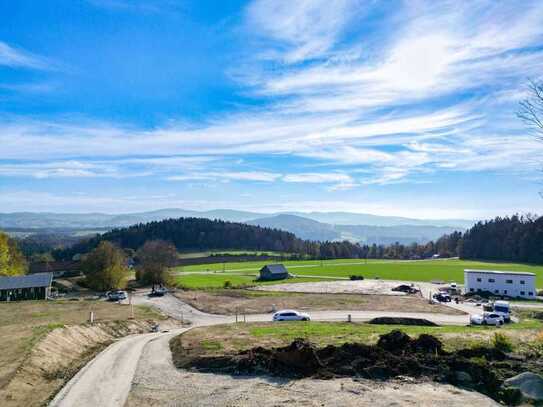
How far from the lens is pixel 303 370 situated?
71.3ft

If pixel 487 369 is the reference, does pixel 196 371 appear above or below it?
below

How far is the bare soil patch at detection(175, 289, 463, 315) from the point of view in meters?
55.8

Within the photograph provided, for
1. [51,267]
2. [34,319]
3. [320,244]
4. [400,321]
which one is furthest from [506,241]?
[34,319]

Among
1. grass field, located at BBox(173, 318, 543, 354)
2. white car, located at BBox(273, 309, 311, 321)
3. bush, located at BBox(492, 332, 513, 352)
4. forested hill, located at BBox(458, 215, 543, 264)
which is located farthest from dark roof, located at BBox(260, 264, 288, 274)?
forested hill, located at BBox(458, 215, 543, 264)

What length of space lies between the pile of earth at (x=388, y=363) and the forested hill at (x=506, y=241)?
133m

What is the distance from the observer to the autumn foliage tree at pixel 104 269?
264 feet

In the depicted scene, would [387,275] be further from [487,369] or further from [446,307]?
[487,369]

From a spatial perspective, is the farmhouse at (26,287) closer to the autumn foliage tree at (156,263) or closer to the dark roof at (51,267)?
the autumn foliage tree at (156,263)

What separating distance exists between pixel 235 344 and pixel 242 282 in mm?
64458

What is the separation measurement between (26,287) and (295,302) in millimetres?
41591

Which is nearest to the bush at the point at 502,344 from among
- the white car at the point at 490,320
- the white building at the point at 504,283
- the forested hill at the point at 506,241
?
the white car at the point at 490,320

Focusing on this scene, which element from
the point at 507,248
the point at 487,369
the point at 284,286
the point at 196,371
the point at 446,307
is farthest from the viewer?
the point at 507,248

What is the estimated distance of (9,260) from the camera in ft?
293

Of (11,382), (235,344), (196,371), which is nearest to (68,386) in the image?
(11,382)
